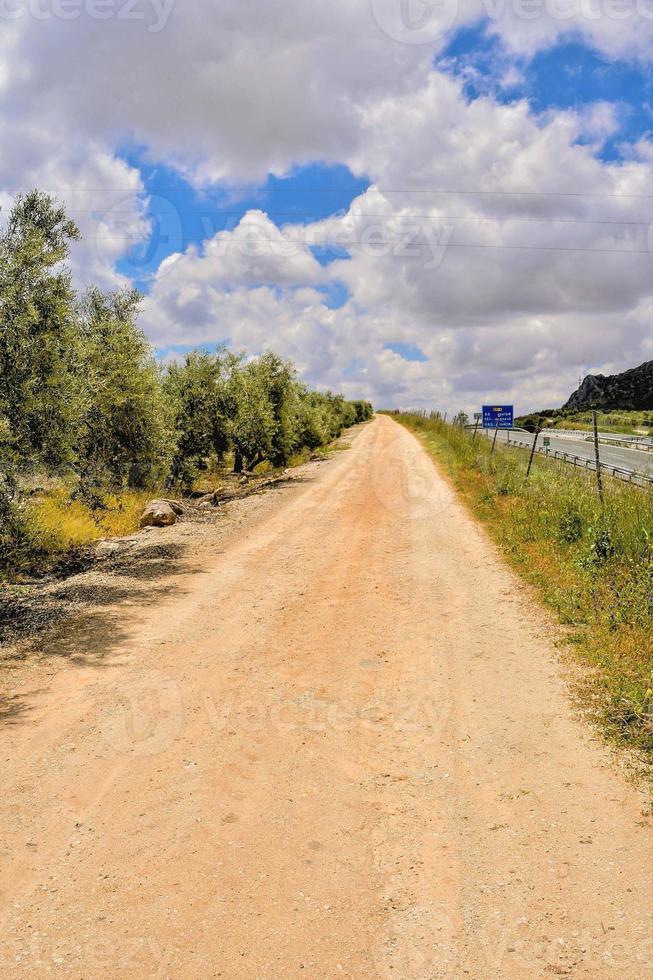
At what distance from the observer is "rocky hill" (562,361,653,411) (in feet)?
294

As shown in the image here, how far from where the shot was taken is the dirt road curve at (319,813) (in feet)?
11.6

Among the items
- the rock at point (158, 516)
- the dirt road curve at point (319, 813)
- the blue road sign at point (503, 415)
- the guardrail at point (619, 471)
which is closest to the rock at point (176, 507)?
the rock at point (158, 516)

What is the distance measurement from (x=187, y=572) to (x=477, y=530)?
690 cm

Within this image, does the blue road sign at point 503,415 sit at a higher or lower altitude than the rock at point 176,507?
higher

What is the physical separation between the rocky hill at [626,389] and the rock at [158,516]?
81584 millimetres

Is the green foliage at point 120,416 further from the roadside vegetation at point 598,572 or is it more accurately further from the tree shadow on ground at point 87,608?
the roadside vegetation at point 598,572

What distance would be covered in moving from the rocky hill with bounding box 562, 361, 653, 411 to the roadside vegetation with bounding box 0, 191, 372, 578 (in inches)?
2944

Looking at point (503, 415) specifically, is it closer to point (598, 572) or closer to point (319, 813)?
point (598, 572)

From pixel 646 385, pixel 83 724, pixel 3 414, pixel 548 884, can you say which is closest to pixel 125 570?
pixel 3 414

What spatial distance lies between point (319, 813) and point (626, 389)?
10066 centimetres

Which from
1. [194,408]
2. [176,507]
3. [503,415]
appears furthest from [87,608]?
[503,415]

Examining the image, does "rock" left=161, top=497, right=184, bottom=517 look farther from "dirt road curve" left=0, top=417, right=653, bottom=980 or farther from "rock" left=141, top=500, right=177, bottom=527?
"dirt road curve" left=0, top=417, right=653, bottom=980

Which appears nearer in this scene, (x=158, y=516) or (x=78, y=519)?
(x=78, y=519)

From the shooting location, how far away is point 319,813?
15.4 feet
